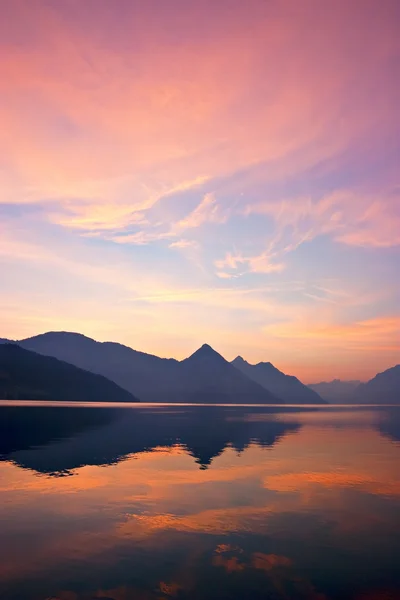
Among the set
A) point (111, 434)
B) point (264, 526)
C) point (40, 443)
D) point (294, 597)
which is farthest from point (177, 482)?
point (111, 434)

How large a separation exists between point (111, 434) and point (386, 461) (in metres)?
58.0

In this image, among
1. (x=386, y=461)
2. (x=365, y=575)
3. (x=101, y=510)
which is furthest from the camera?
(x=386, y=461)

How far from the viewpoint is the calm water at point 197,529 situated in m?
22.3

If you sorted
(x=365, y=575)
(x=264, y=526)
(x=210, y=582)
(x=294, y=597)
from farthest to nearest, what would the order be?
(x=264, y=526) < (x=365, y=575) < (x=210, y=582) < (x=294, y=597)

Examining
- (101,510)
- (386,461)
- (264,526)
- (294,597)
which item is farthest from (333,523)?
(386,461)

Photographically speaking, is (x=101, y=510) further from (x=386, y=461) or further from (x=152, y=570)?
(x=386, y=461)

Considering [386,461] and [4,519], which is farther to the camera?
[386,461]

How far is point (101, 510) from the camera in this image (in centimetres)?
3550

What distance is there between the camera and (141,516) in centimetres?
3400

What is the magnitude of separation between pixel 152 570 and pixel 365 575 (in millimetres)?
11061

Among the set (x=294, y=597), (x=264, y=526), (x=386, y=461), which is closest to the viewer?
(x=294, y=597)

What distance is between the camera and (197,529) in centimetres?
3109

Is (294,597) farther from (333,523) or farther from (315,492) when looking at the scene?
(315,492)

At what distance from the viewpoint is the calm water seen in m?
22.3
